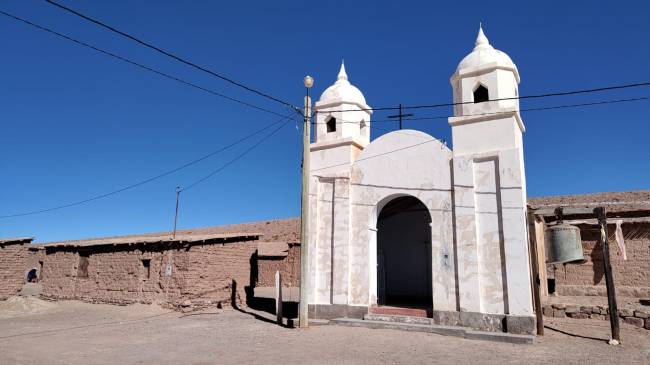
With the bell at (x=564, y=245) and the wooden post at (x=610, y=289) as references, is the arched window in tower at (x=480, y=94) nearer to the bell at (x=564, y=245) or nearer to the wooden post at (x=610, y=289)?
the wooden post at (x=610, y=289)

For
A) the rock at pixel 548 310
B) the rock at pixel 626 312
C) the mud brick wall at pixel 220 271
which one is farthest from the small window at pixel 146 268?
the rock at pixel 626 312

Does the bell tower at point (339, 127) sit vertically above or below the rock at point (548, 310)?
above

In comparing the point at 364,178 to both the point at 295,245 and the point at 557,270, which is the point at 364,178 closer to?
the point at 557,270

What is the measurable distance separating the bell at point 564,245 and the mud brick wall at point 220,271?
12.7 meters

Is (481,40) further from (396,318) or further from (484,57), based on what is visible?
(396,318)

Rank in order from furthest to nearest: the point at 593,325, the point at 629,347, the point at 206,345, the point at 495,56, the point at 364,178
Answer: the point at 364,178, the point at 495,56, the point at 593,325, the point at 206,345, the point at 629,347

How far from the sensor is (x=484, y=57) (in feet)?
44.9

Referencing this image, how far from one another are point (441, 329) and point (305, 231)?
4694 mm

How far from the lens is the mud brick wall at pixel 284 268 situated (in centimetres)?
2759

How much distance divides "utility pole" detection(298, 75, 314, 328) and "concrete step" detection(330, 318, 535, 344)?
1239 mm

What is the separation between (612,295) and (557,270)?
7591 millimetres

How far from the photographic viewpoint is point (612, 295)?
10.6m

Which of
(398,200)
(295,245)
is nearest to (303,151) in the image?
(398,200)

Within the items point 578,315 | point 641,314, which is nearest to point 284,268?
point 578,315
